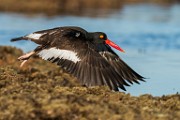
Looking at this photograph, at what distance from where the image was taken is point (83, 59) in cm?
941

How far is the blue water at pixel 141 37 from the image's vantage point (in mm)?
14658

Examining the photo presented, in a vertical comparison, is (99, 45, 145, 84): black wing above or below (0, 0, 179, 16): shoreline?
below

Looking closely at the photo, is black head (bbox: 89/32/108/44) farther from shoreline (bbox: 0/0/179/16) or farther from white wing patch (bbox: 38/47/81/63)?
shoreline (bbox: 0/0/179/16)

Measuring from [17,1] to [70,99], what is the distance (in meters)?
40.0

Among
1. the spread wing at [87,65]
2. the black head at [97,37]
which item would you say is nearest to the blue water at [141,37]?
the black head at [97,37]

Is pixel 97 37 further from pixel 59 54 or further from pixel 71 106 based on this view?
pixel 71 106

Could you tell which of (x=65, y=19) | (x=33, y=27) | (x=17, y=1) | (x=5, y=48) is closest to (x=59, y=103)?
(x=5, y=48)

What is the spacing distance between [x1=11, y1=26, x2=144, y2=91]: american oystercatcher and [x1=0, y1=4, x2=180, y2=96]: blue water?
2629mm

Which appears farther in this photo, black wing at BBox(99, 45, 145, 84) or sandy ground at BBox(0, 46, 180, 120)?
black wing at BBox(99, 45, 145, 84)

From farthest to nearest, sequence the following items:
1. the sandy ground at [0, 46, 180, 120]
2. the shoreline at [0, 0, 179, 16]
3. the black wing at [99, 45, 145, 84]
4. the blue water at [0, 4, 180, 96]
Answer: the shoreline at [0, 0, 179, 16] < the blue water at [0, 4, 180, 96] < the black wing at [99, 45, 145, 84] < the sandy ground at [0, 46, 180, 120]

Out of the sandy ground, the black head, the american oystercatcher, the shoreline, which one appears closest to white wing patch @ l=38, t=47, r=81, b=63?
the american oystercatcher

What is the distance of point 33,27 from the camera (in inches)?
1195

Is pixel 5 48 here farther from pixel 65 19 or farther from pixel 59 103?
pixel 65 19

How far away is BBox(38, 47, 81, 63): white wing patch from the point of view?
9.38 m
